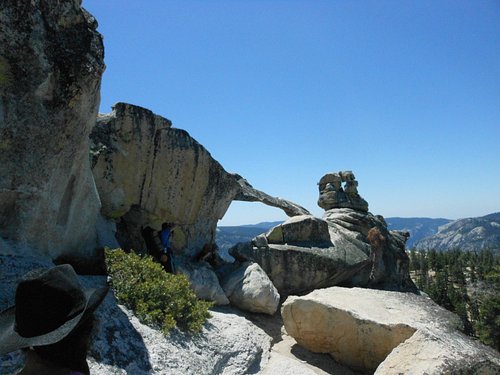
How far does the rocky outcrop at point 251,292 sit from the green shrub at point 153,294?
13.0 feet

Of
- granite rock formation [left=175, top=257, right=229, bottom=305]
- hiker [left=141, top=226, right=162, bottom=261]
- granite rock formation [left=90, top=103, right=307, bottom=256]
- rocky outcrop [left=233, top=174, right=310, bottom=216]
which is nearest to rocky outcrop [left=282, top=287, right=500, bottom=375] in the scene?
granite rock formation [left=175, top=257, right=229, bottom=305]

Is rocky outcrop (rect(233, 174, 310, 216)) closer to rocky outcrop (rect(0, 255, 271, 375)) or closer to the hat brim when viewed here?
rocky outcrop (rect(0, 255, 271, 375))

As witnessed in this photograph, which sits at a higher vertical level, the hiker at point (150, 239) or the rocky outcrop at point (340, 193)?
the rocky outcrop at point (340, 193)

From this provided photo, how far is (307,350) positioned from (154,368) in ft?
21.4

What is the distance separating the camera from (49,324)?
2.51m

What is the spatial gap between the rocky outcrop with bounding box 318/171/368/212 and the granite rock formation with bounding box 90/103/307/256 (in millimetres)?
11707

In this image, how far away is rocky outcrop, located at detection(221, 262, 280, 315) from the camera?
573 inches

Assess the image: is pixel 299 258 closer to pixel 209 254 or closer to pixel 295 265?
pixel 295 265

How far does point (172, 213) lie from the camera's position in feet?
51.9

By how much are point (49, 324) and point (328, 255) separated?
1765 centimetres

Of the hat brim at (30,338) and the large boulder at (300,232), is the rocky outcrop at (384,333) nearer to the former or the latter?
the large boulder at (300,232)

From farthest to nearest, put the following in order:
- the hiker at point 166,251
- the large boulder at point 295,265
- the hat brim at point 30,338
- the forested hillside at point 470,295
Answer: the forested hillside at point 470,295 → the large boulder at point 295,265 → the hiker at point 166,251 → the hat brim at point 30,338

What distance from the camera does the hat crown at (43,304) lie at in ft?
8.21

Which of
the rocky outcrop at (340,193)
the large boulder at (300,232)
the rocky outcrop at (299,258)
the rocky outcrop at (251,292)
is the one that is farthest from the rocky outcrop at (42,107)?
the rocky outcrop at (340,193)
